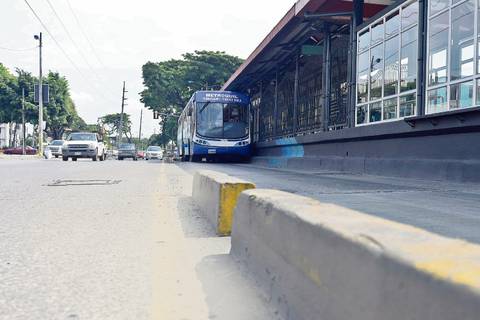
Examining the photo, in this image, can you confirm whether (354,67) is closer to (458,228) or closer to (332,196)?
(332,196)

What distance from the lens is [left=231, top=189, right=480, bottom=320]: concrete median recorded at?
3.84ft

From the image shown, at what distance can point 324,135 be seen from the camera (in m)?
15.0

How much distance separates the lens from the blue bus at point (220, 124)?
873 inches

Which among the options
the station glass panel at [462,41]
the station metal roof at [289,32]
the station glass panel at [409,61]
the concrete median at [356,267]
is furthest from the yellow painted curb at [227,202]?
the station metal roof at [289,32]

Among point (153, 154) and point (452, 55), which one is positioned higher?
point (452, 55)

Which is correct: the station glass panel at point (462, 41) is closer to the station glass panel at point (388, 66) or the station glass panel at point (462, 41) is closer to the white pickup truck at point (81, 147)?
the station glass panel at point (388, 66)

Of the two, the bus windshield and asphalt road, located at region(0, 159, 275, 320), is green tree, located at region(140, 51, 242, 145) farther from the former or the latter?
asphalt road, located at region(0, 159, 275, 320)

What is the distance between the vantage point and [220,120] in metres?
22.3

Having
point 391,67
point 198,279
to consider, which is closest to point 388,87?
point 391,67

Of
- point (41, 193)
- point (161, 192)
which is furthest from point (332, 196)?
point (41, 193)

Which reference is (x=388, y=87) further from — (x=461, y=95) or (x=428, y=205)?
(x=428, y=205)

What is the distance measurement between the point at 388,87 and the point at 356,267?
11372mm

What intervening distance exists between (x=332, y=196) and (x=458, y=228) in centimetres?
271

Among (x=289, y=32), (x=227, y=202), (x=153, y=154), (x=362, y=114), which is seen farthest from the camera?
(x=153, y=154)
